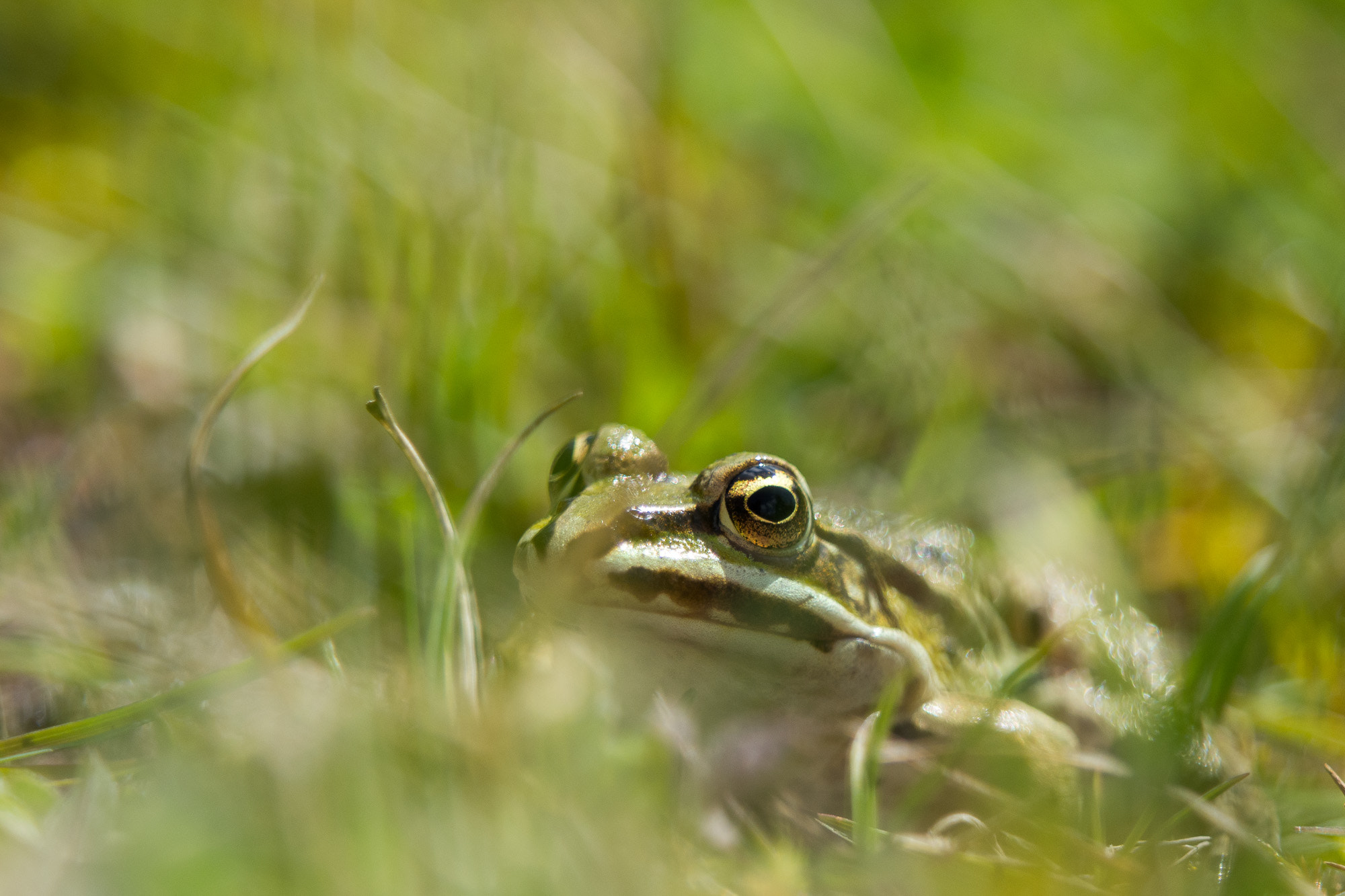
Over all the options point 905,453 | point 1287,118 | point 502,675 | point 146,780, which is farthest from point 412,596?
point 1287,118

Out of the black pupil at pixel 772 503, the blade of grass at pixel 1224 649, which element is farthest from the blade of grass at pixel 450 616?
the blade of grass at pixel 1224 649

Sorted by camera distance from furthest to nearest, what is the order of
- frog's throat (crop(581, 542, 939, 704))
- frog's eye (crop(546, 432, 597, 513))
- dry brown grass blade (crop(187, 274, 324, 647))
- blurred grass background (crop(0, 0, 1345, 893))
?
frog's eye (crop(546, 432, 597, 513)), frog's throat (crop(581, 542, 939, 704)), dry brown grass blade (crop(187, 274, 324, 647)), blurred grass background (crop(0, 0, 1345, 893))

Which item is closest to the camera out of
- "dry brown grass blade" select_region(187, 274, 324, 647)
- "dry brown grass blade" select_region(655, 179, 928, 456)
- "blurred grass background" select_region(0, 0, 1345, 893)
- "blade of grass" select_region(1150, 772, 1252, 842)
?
"blurred grass background" select_region(0, 0, 1345, 893)

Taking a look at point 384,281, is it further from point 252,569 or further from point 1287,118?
point 1287,118

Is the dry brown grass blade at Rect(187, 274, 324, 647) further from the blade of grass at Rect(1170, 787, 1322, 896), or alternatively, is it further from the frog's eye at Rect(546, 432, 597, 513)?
the blade of grass at Rect(1170, 787, 1322, 896)

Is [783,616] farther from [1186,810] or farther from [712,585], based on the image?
[1186,810]

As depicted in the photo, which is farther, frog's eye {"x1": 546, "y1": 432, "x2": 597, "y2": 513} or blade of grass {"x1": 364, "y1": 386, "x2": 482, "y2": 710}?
frog's eye {"x1": 546, "y1": 432, "x2": 597, "y2": 513}

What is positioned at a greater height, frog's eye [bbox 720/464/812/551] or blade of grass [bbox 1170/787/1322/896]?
frog's eye [bbox 720/464/812/551]

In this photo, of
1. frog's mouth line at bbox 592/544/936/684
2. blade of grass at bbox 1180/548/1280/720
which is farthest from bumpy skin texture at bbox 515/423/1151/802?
blade of grass at bbox 1180/548/1280/720
